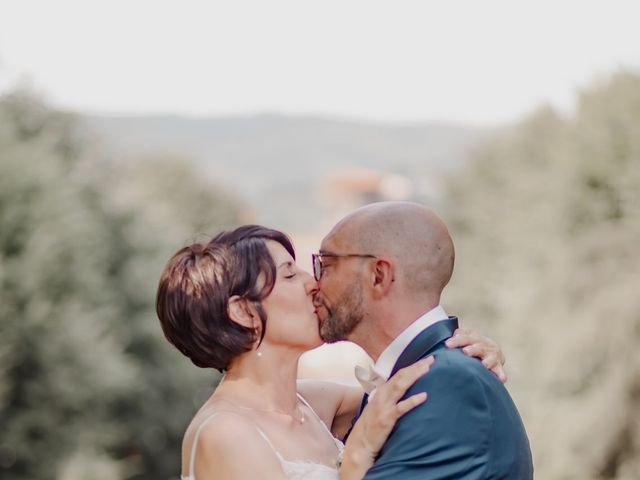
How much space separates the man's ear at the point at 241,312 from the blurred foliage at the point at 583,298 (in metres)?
15.2

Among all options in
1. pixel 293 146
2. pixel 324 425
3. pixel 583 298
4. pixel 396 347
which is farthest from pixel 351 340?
pixel 293 146

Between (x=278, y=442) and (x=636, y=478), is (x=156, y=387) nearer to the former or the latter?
(x=636, y=478)

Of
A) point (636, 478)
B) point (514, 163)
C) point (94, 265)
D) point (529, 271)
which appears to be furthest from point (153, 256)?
point (514, 163)

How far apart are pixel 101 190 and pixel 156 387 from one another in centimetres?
409

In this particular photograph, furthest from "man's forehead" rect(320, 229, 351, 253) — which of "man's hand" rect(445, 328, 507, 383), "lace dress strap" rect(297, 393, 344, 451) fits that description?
"lace dress strap" rect(297, 393, 344, 451)

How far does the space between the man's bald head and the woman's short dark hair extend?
20.8 inches

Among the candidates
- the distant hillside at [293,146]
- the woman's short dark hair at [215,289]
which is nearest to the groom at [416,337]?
the woman's short dark hair at [215,289]

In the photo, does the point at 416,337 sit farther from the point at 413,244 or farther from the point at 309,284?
the point at 309,284

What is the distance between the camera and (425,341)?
305cm

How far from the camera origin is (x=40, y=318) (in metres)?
16.5

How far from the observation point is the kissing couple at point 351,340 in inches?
114

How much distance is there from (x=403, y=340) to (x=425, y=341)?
71 millimetres

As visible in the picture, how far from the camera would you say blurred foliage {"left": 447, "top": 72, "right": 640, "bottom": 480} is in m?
18.4

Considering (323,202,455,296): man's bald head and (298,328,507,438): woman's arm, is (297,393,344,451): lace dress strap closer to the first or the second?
(298,328,507,438): woman's arm
